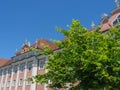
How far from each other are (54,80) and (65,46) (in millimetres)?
3023

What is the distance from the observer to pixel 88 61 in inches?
636

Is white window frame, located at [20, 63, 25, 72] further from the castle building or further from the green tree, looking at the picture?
the green tree

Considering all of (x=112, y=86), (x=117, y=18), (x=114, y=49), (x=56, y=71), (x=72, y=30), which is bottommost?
(x=112, y=86)

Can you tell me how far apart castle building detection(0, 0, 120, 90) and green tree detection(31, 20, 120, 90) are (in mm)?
15140

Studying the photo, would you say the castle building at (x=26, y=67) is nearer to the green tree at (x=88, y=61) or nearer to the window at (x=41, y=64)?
the window at (x=41, y=64)

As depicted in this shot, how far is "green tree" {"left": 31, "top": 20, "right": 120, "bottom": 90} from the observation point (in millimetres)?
16219

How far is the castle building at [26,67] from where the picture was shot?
34.4 meters

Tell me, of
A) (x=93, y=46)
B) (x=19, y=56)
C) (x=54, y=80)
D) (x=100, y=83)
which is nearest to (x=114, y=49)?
(x=93, y=46)

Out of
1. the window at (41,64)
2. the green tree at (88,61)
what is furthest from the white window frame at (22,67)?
the green tree at (88,61)

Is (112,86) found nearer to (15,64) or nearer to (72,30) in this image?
(72,30)

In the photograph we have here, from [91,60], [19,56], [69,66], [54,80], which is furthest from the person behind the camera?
[19,56]

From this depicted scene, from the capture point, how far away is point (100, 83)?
16906mm

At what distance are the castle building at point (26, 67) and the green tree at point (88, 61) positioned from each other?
15140mm

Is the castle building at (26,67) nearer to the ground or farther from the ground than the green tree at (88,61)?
farther from the ground
